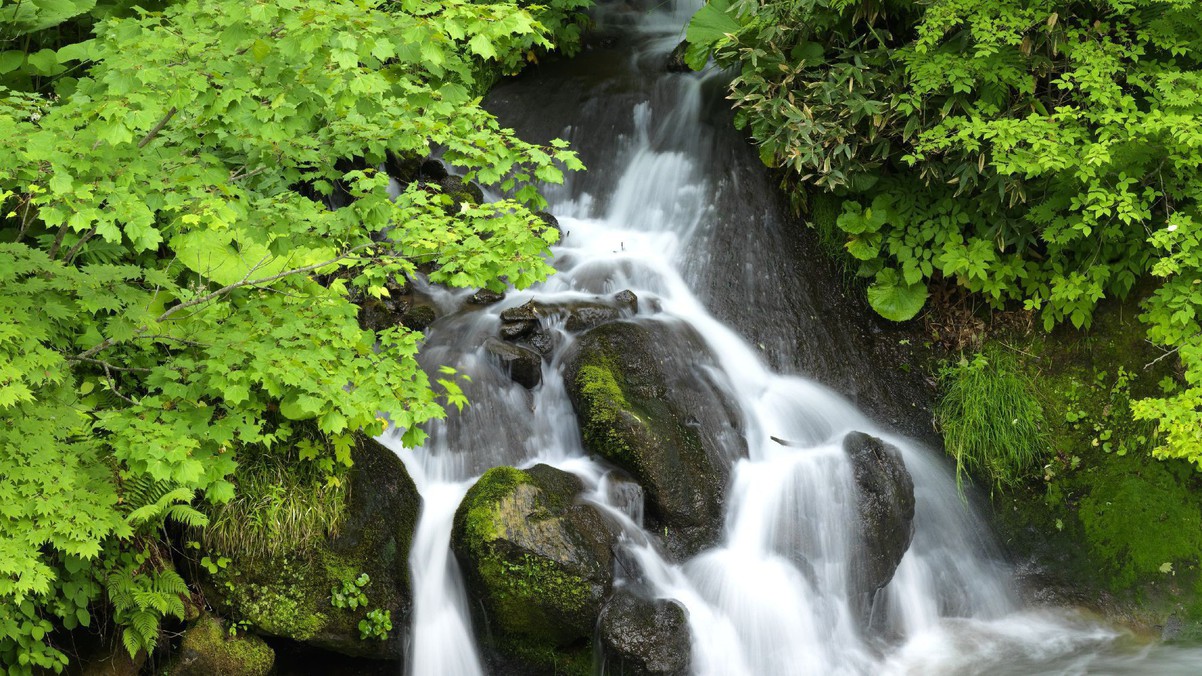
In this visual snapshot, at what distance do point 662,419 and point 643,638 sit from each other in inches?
63.6

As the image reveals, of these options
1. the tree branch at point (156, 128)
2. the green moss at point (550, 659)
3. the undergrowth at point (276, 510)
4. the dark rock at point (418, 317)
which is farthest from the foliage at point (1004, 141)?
the tree branch at point (156, 128)

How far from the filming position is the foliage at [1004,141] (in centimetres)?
612

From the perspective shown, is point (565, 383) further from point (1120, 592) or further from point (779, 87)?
point (1120, 592)

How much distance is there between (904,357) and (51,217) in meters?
6.34

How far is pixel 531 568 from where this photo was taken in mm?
5148

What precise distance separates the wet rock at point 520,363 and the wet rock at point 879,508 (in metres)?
2.34

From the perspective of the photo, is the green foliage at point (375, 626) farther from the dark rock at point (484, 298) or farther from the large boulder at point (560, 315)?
the dark rock at point (484, 298)

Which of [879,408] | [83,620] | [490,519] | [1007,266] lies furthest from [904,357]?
[83,620]

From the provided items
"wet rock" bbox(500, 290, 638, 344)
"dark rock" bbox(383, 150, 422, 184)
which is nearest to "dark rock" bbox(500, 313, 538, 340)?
"wet rock" bbox(500, 290, 638, 344)

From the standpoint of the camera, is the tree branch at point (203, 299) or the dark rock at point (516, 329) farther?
the dark rock at point (516, 329)

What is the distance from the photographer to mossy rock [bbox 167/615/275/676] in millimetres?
4641

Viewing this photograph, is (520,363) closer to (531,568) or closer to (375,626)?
(531,568)

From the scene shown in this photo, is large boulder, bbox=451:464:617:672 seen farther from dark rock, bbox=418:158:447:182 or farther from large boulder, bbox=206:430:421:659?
dark rock, bbox=418:158:447:182

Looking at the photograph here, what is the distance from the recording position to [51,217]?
11.8ft
